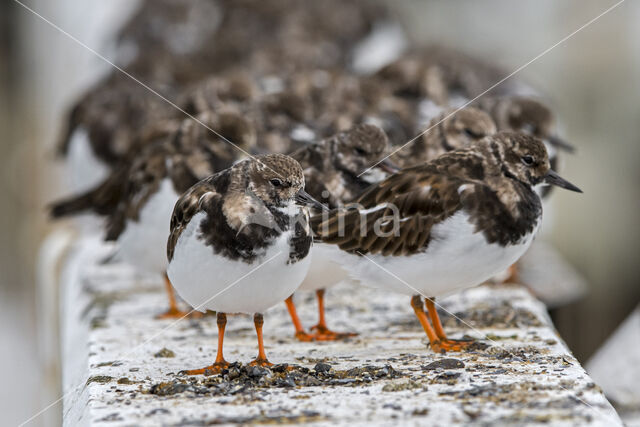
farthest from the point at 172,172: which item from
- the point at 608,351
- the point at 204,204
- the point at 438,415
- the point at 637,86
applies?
the point at 637,86

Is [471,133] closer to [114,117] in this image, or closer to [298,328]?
[298,328]

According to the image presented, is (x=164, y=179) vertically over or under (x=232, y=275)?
over

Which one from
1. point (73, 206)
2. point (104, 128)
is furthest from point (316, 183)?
point (104, 128)

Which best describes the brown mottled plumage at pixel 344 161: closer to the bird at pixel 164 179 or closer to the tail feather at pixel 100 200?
the bird at pixel 164 179

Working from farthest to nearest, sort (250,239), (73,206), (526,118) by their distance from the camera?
(73,206), (526,118), (250,239)

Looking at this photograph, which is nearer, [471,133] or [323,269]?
[323,269]
